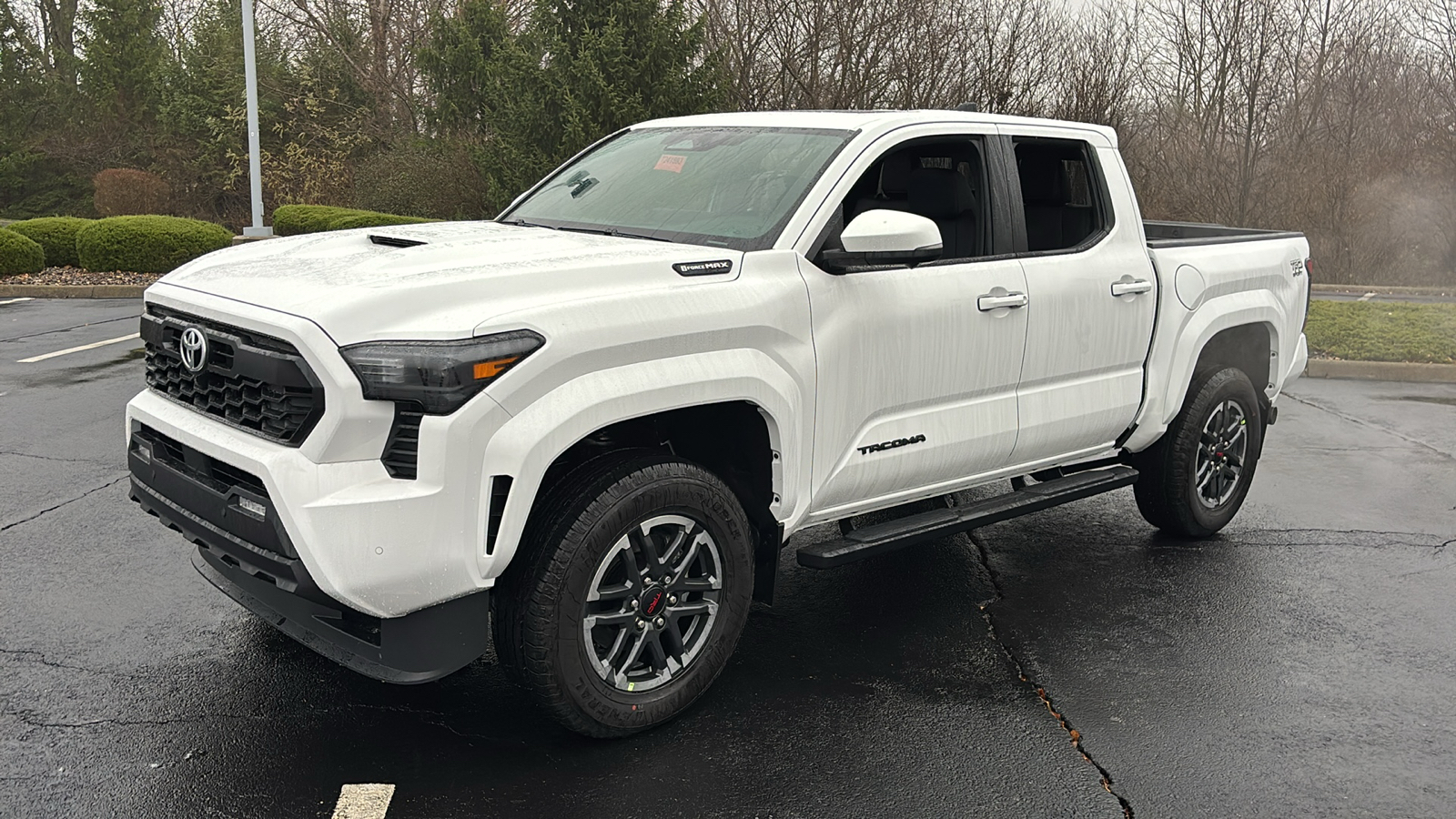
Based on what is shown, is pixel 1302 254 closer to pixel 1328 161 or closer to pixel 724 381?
pixel 724 381

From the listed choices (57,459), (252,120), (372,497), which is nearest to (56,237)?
(252,120)

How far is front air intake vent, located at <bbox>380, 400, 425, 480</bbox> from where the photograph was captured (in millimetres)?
3230

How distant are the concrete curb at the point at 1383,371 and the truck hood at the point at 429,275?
9.71 meters

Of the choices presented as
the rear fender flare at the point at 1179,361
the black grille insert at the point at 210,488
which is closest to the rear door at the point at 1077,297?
the rear fender flare at the point at 1179,361

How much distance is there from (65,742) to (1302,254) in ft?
19.6

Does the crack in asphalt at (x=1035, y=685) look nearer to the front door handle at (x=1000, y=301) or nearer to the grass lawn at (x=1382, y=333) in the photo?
the front door handle at (x=1000, y=301)

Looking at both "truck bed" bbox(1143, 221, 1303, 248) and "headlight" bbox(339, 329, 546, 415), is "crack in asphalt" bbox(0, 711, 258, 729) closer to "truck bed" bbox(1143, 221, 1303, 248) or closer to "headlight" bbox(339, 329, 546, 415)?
"headlight" bbox(339, 329, 546, 415)

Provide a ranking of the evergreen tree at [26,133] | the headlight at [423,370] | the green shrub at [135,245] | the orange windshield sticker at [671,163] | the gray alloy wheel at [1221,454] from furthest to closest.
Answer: the evergreen tree at [26,133]
the green shrub at [135,245]
the gray alloy wheel at [1221,454]
the orange windshield sticker at [671,163]
the headlight at [423,370]

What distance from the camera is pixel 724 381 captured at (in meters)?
3.79

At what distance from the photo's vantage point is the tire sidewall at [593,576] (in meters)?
3.56

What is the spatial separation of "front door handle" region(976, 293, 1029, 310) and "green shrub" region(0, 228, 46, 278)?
16557 millimetres

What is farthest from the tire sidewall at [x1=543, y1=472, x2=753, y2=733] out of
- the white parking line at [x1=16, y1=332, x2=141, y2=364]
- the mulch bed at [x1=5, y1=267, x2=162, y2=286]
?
the mulch bed at [x1=5, y1=267, x2=162, y2=286]

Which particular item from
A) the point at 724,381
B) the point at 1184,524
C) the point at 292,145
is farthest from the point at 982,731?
the point at 292,145

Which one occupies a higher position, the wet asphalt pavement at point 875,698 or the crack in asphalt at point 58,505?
the wet asphalt pavement at point 875,698
